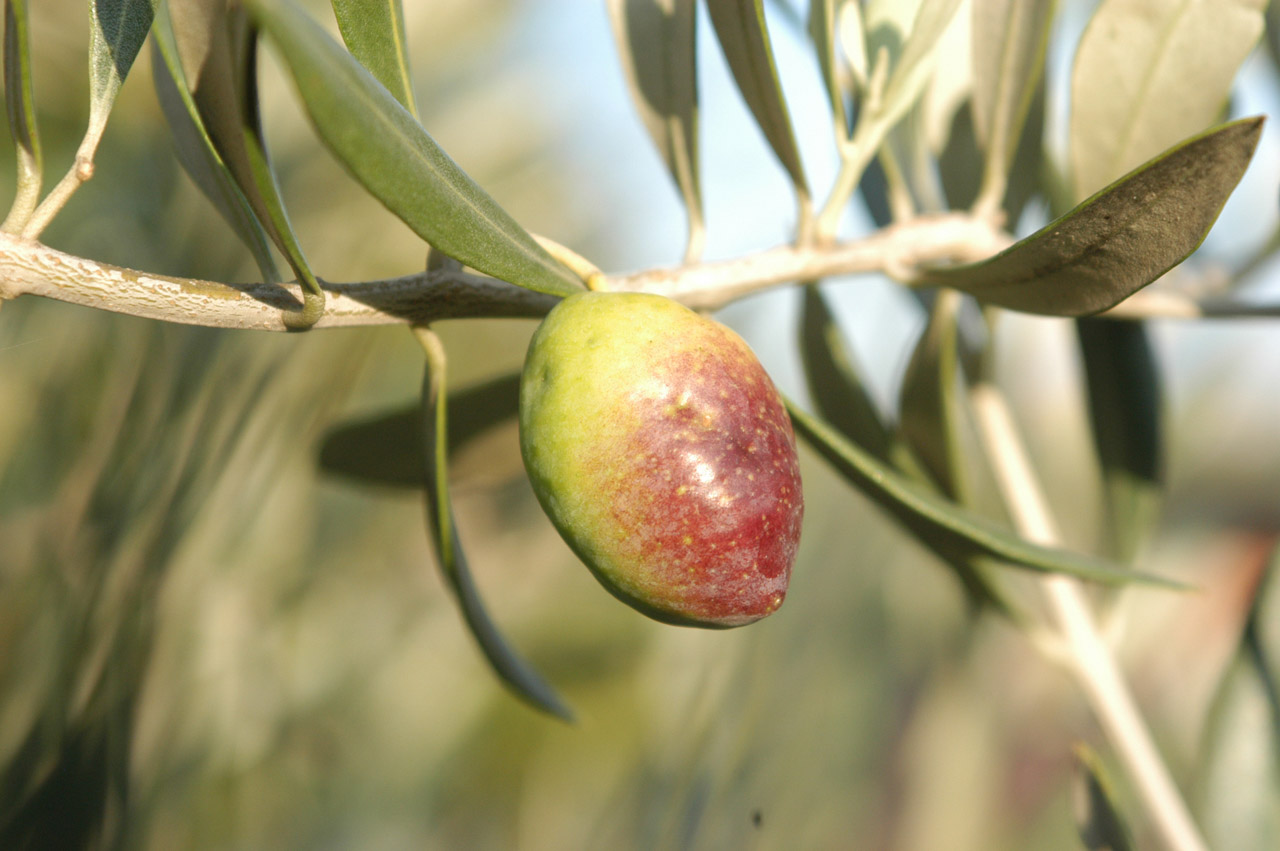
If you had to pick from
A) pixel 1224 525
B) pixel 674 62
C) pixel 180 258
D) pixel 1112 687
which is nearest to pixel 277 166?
pixel 180 258

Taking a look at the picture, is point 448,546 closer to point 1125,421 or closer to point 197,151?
point 197,151

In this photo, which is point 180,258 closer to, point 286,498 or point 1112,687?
point 286,498

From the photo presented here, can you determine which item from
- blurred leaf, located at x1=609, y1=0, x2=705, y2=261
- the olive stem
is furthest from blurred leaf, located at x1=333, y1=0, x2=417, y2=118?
the olive stem

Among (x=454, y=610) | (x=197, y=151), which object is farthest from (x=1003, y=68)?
(x=454, y=610)

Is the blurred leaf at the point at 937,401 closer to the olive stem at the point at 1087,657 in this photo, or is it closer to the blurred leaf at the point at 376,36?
the olive stem at the point at 1087,657

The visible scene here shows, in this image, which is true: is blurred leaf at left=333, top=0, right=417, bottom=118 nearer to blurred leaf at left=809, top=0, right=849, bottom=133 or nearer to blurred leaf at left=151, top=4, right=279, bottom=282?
blurred leaf at left=151, top=4, right=279, bottom=282
